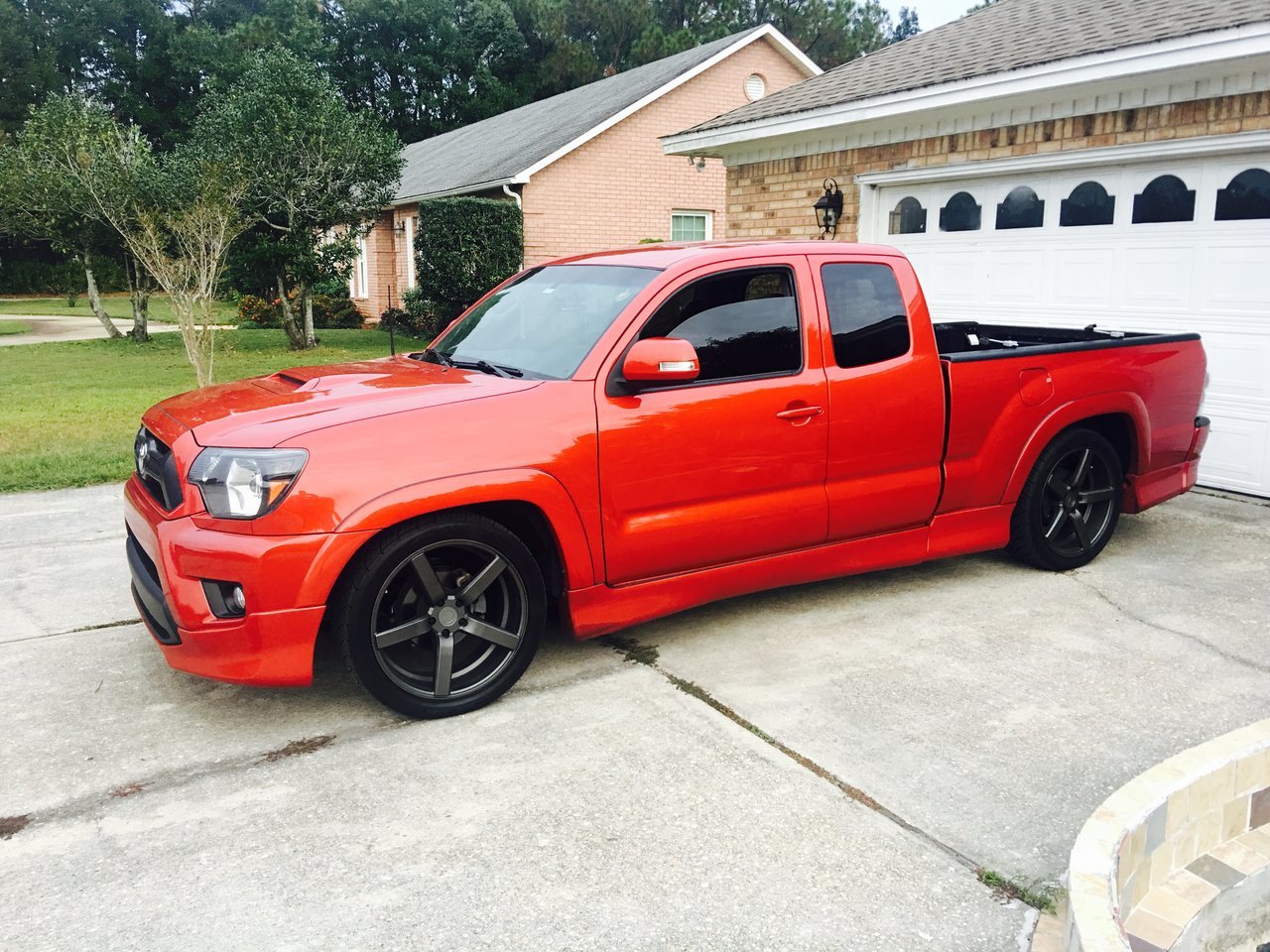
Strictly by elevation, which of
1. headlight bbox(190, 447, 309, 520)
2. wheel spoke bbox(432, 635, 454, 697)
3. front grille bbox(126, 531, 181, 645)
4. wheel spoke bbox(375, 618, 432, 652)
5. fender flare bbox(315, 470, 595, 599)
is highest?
headlight bbox(190, 447, 309, 520)

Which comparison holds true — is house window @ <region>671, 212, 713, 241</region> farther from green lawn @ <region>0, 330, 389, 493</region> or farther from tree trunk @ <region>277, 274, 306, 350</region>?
tree trunk @ <region>277, 274, 306, 350</region>

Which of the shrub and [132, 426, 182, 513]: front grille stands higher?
the shrub

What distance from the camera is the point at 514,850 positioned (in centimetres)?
310

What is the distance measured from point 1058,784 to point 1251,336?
17.6ft

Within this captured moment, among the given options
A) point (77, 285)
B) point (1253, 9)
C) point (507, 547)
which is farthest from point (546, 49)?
point (507, 547)

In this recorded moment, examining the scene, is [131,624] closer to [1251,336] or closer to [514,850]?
[514,850]

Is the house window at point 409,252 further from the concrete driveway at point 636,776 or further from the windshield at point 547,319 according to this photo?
the concrete driveway at point 636,776

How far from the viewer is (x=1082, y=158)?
819cm

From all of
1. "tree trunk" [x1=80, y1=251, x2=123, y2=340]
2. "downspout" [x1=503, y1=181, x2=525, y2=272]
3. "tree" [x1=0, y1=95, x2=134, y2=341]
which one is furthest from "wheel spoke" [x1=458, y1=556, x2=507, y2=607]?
"tree trunk" [x1=80, y1=251, x2=123, y2=340]

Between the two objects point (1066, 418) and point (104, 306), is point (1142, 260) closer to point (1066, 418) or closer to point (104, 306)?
point (1066, 418)

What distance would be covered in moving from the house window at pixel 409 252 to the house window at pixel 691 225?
6530mm

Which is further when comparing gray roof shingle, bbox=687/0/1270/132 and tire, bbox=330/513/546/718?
gray roof shingle, bbox=687/0/1270/132

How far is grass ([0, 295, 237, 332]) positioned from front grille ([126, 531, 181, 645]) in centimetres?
2424

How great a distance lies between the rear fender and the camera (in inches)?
144
